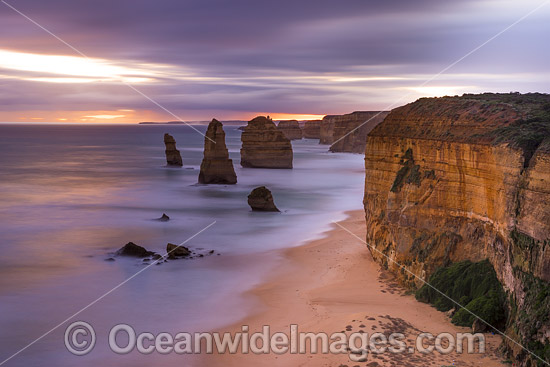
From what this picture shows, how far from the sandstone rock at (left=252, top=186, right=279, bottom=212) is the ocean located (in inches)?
44.9

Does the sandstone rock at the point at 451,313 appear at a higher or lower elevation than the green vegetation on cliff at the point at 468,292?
lower

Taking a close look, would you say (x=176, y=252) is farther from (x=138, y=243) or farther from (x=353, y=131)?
(x=353, y=131)

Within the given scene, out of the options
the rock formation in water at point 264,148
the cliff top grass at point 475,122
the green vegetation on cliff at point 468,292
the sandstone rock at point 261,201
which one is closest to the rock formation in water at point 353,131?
the rock formation in water at point 264,148

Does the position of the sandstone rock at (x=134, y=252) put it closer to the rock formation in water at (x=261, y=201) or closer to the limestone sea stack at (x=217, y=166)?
the rock formation in water at (x=261, y=201)

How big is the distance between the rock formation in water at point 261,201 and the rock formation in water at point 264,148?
39.2 metres

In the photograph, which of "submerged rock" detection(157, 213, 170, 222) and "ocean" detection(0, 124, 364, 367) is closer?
"ocean" detection(0, 124, 364, 367)

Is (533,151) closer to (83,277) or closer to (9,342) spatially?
(9,342)

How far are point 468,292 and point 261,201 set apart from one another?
2889 centimetres

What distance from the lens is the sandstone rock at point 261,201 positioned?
1773 inches

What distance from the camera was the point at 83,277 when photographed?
26.4 metres

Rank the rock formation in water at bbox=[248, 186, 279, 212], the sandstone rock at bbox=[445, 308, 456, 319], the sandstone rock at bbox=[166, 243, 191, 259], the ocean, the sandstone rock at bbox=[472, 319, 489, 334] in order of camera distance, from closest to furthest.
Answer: the sandstone rock at bbox=[472, 319, 489, 334]
the sandstone rock at bbox=[445, 308, 456, 319]
the ocean
the sandstone rock at bbox=[166, 243, 191, 259]
the rock formation in water at bbox=[248, 186, 279, 212]

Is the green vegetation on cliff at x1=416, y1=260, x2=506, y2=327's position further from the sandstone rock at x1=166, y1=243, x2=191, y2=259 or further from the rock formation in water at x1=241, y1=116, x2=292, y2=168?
the rock formation in water at x1=241, y1=116, x2=292, y2=168

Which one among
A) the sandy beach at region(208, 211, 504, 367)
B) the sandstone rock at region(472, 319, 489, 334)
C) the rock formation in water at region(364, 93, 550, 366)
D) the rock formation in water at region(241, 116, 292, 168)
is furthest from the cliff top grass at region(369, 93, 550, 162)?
the rock formation in water at region(241, 116, 292, 168)

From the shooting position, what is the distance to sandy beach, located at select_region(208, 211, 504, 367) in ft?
47.1
